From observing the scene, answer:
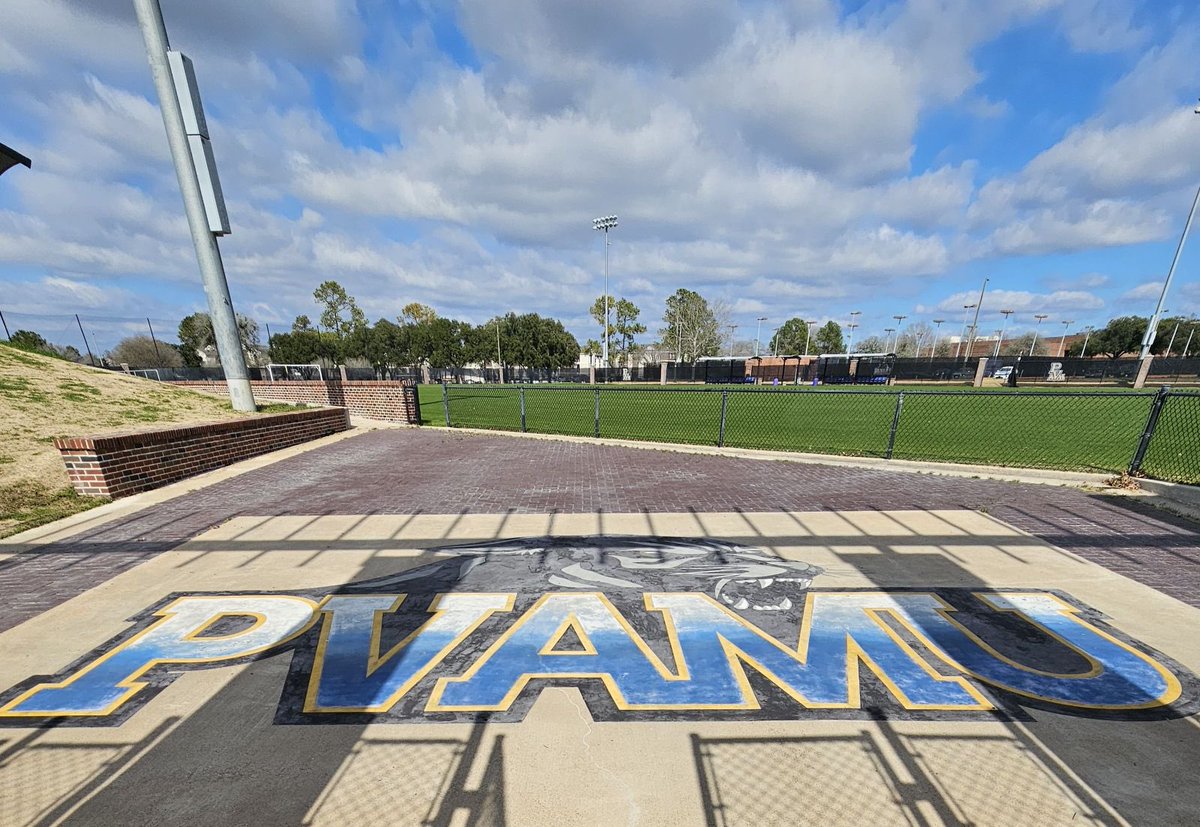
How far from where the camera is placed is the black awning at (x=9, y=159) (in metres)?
5.92

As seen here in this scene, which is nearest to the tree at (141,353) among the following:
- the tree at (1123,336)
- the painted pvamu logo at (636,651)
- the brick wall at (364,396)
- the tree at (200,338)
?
the tree at (200,338)

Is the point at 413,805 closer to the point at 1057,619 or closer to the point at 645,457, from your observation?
the point at 1057,619

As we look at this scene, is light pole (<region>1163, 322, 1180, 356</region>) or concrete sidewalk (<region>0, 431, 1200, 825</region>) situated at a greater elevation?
light pole (<region>1163, 322, 1180, 356</region>)

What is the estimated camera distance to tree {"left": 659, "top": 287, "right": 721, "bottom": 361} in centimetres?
7638

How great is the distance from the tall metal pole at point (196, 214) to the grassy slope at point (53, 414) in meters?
1.13

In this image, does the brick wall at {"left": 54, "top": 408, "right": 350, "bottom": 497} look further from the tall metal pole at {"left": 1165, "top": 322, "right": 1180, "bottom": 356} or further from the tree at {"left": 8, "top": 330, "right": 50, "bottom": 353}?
the tall metal pole at {"left": 1165, "top": 322, "right": 1180, "bottom": 356}

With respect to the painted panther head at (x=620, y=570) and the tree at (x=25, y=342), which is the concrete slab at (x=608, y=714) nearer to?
the painted panther head at (x=620, y=570)

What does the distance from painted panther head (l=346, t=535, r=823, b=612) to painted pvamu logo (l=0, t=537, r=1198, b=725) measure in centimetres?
3

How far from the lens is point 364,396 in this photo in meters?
15.0

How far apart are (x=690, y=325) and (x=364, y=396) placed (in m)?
68.3

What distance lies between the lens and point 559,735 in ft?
7.57

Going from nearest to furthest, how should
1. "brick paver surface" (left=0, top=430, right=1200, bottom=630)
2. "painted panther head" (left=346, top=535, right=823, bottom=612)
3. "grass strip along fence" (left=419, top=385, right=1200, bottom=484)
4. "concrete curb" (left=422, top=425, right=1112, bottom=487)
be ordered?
1. "painted panther head" (left=346, top=535, right=823, bottom=612)
2. "brick paver surface" (left=0, top=430, right=1200, bottom=630)
3. "concrete curb" (left=422, top=425, right=1112, bottom=487)
4. "grass strip along fence" (left=419, top=385, right=1200, bottom=484)

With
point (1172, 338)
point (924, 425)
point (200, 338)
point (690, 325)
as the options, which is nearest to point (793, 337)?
point (690, 325)

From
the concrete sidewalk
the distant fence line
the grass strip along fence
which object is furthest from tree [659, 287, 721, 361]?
the concrete sidewalk
